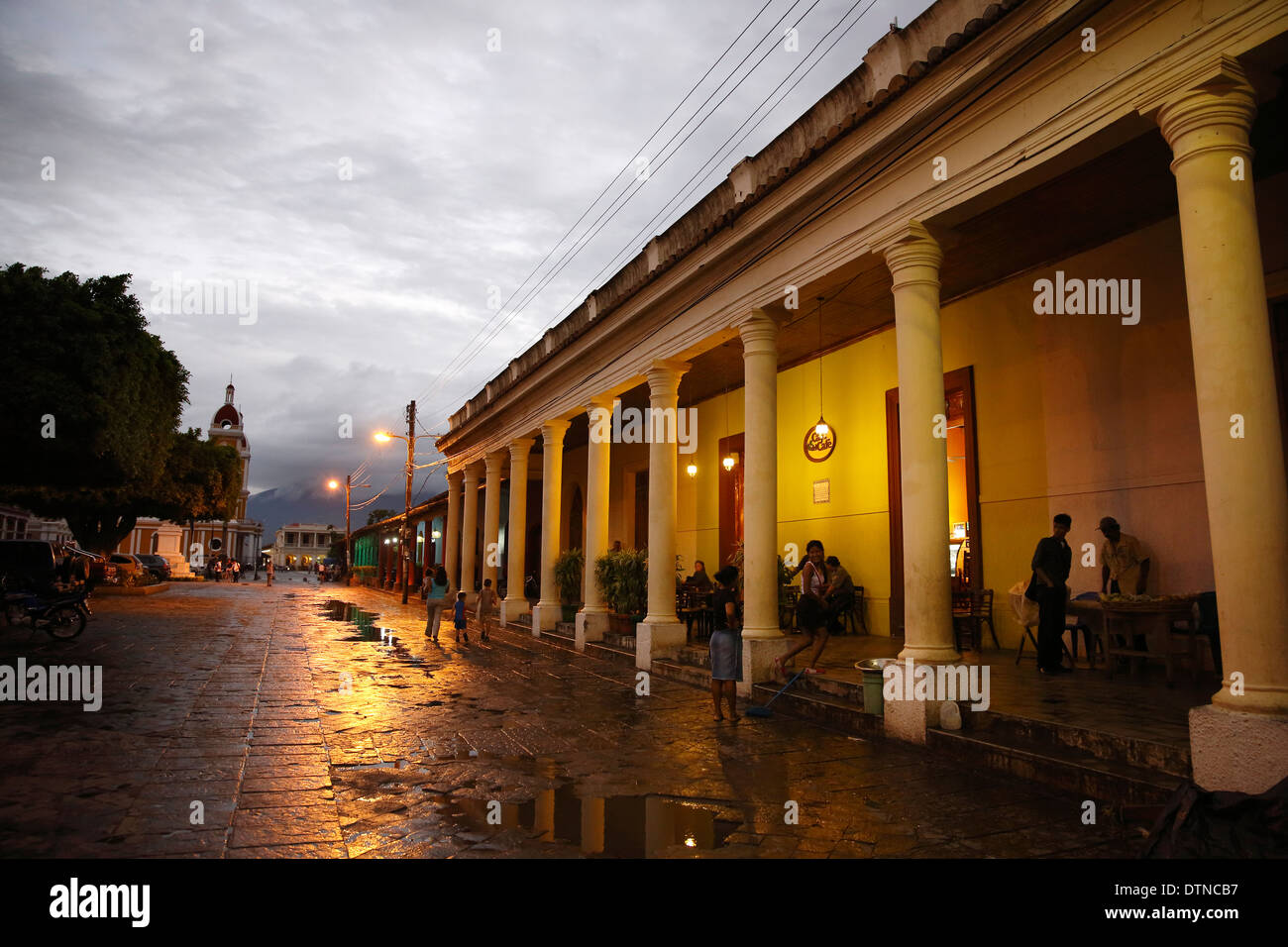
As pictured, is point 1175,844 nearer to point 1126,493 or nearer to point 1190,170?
point 1190,170

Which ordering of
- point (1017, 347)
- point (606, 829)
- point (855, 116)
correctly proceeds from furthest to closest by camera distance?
point (1017, 347) < point (855, 116) < point (606, 829)

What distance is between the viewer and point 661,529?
11.1 metres

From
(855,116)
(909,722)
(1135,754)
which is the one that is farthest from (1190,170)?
(909,722)

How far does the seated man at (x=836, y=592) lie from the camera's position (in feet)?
27.3

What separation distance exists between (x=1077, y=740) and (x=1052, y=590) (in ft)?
9.10

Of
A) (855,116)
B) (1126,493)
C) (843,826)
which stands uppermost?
(855,116)

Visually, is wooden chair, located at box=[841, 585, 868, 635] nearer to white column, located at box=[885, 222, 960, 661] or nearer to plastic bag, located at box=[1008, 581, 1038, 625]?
plastic bag, located at box=[1008, 581, 1038, 625]

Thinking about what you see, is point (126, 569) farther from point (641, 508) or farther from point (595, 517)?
point (595, 517)

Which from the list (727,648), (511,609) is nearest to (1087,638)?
(727,648)

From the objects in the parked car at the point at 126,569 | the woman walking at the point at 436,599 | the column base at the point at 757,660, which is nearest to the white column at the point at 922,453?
the column base at the point at 757,660

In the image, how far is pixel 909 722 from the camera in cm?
620

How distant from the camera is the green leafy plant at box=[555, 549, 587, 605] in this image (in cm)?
1548

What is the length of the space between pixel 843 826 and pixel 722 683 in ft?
10.5
